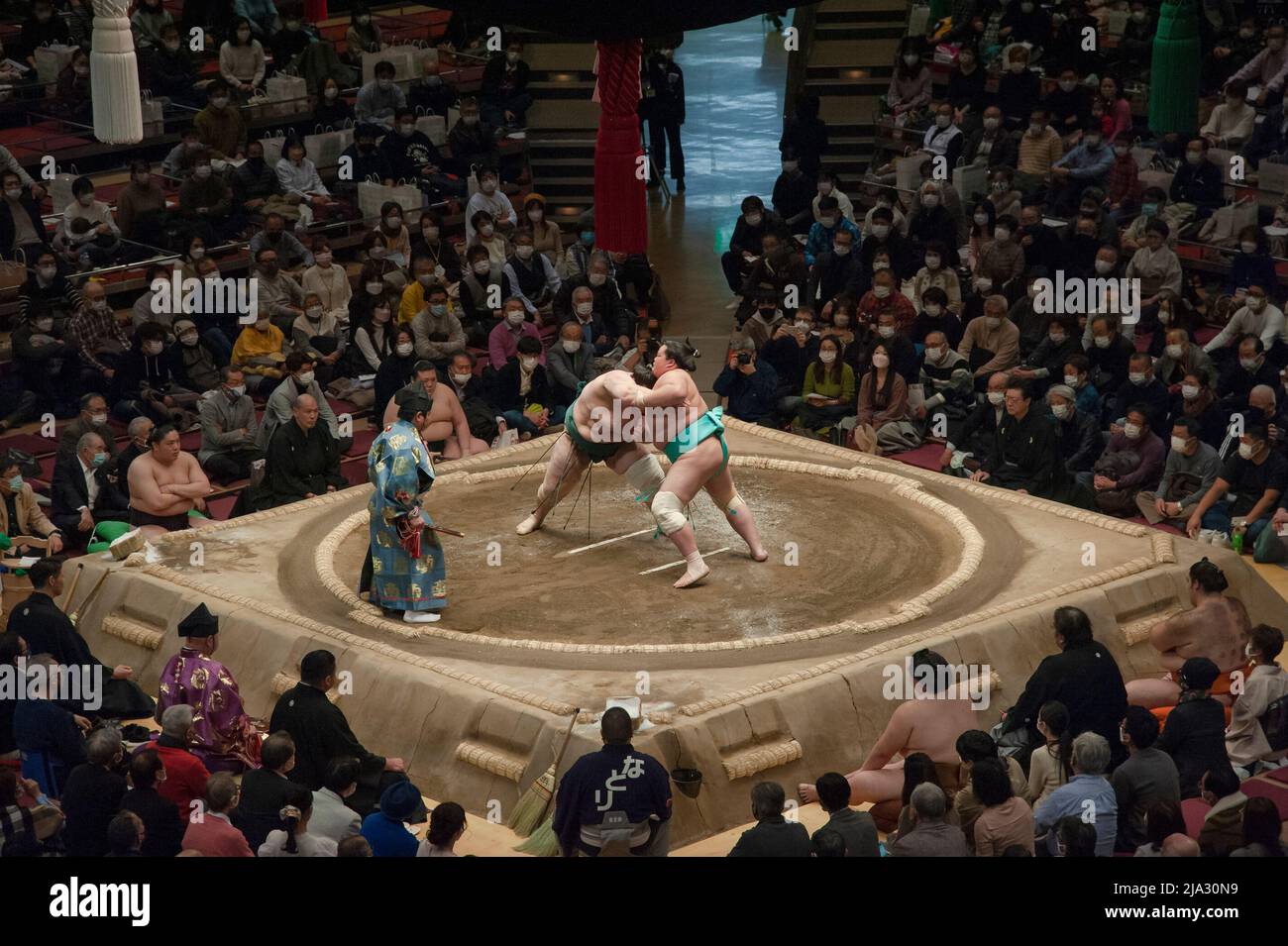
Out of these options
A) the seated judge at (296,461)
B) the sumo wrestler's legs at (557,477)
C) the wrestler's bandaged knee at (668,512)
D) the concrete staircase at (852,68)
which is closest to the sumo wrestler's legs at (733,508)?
the wrestler's bandaged knee at (668,512)

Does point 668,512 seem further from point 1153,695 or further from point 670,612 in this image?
point 1153,695

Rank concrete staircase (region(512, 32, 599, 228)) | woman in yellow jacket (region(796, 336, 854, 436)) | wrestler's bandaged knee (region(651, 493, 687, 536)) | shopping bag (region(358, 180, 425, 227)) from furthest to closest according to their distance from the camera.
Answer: concrete staircase (region(512, 32, 599, 228)) → shopping bag (region(358, 180, 425, 227)) → woman in yellow jacket (region(796, 336, 854, 436)) → wrestler's bandaged knee (region(651, 493, 687, 536))

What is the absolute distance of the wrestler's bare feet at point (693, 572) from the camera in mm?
6746

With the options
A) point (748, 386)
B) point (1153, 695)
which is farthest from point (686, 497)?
point (748, 386)

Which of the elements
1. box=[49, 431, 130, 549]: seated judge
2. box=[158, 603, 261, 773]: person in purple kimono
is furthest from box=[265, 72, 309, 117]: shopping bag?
box=[158, 603, 261, 773]: person in purple kimono

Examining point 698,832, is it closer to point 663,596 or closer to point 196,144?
point 663,596

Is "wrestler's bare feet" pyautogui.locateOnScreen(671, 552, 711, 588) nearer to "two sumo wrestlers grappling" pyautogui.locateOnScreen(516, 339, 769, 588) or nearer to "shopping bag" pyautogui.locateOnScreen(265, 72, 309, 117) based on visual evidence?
"two sumo wrestlers grappling" pyautogui.locateOnScreen(516, 339, 769, 588)

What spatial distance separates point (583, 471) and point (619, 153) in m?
1.15

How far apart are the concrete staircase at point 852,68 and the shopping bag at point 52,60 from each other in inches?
179

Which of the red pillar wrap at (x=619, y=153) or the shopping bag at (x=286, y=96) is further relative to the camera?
the shopping bag at (x=286, y=96)

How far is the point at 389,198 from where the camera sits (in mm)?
10633

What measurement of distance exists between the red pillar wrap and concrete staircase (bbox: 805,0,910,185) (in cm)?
522

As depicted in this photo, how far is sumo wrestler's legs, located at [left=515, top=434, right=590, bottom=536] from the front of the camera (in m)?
7.14

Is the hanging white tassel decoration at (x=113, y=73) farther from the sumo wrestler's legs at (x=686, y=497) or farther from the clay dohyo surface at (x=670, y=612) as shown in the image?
the sumo wrestler's legs at (x=686, y=497)
